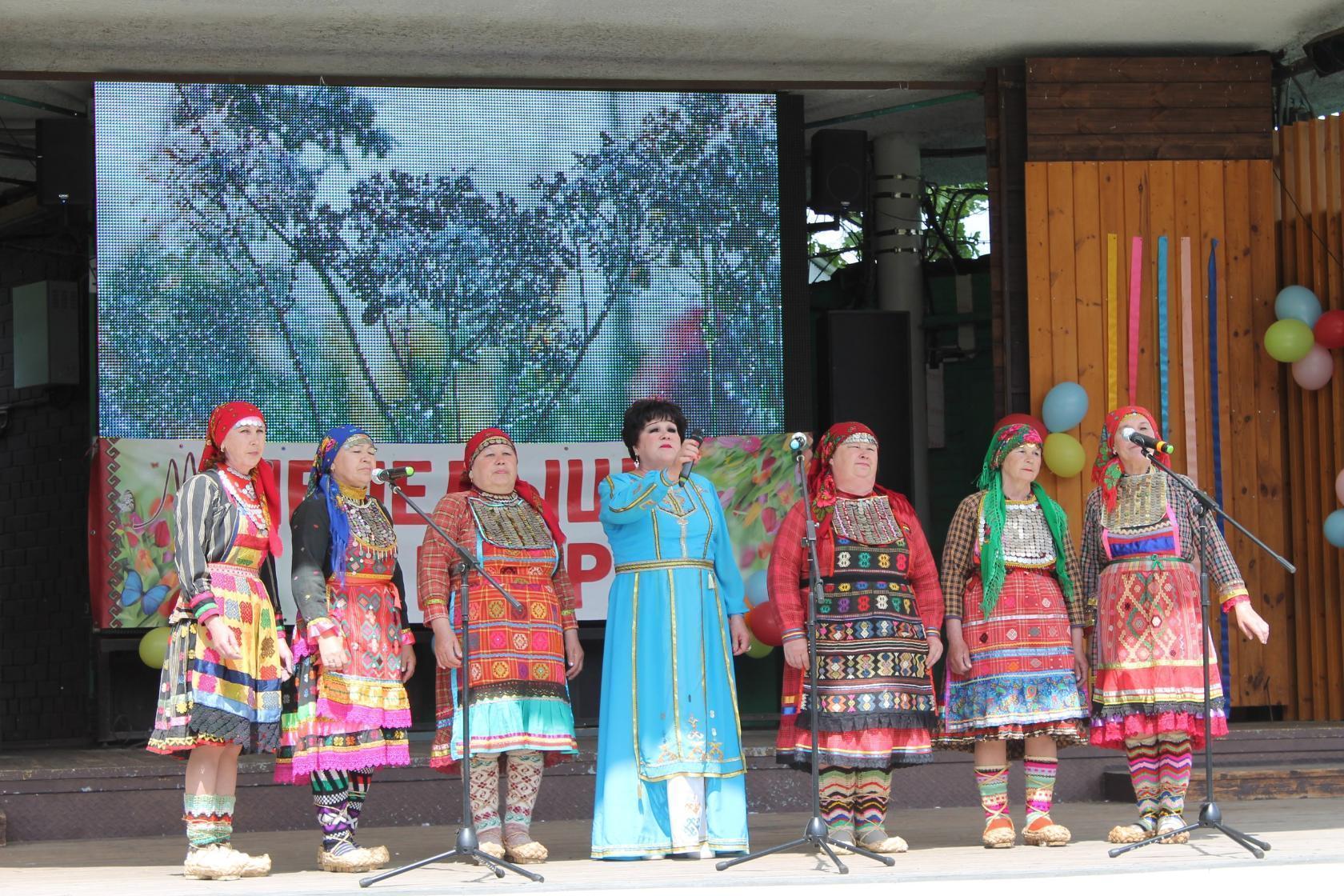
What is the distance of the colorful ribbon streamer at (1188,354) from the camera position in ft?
25.8

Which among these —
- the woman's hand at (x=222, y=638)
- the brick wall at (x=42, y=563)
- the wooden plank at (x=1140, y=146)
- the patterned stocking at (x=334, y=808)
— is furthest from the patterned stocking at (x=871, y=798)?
the brick wall at (x=42, y=563)

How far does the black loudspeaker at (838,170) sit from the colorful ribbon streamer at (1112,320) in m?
1.46

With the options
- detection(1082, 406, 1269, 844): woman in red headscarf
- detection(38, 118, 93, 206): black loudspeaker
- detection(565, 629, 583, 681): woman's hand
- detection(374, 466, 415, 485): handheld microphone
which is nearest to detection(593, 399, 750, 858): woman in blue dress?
detection(565, 629, 583, 681): woman's hand

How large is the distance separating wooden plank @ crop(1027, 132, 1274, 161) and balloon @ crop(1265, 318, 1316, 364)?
885 mm

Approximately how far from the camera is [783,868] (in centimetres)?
491

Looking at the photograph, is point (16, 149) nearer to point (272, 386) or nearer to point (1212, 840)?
point (272, 386)

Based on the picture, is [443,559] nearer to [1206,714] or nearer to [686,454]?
[686,454]

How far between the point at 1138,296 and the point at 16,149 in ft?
18.9

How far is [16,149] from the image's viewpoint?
29.7 ft

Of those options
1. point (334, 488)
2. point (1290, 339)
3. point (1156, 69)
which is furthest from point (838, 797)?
point (1156, 69)

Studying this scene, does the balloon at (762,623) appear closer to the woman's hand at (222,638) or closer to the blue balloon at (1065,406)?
the blue balloon at (1065,406)

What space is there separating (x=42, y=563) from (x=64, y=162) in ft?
10.6

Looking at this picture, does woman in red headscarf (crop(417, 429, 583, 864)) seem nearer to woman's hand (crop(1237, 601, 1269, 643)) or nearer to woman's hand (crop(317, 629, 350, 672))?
woman's hand (crop(317, 629, 350, 672))

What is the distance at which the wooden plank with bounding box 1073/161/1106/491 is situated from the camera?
7895 mm
